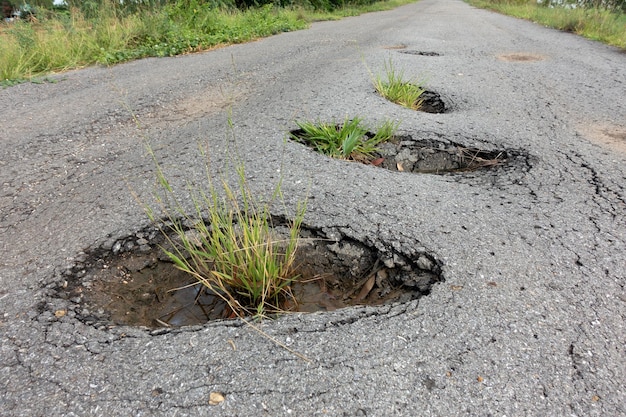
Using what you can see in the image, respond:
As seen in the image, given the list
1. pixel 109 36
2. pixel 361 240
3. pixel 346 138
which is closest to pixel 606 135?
pixel 346 138

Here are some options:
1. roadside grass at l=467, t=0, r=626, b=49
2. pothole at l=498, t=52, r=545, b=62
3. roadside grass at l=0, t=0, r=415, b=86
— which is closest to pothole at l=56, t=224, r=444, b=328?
roadside grass at l=0, t=0, r=415, b=86

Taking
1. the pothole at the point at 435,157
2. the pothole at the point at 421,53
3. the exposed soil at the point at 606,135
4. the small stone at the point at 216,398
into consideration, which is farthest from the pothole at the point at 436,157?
the pothole at the point at 421,53

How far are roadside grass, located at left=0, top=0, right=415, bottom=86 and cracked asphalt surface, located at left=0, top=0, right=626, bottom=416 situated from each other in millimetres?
1345

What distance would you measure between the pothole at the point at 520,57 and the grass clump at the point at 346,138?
13.3 ft

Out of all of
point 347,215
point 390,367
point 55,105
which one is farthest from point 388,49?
point 390,367

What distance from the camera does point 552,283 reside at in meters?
1.58

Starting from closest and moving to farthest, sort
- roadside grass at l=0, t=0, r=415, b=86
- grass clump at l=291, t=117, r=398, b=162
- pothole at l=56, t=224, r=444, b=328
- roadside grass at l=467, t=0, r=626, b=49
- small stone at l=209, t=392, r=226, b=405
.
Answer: small stone at l=209, t=392, r=226, b=405 → pothole at l=56, t=224, r=444, b=328 → grass clump at l=291, t=117, r=398, b=162 → roadside grass at l=0, t=0, r=415, b=86 → roadside grass at l=467, t=0, r=626, b=49

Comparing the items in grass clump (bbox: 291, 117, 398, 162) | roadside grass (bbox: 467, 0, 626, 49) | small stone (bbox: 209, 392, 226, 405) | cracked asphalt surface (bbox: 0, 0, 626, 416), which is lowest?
small stone (bbox: 209, 392, 226, 405)

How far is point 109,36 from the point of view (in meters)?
6.13

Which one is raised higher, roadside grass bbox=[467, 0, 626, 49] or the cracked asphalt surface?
roadside grass bbox=[467, 0, 626, 49]

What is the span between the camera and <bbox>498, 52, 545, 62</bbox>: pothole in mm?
5891

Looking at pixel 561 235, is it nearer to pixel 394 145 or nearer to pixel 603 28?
pixel 394 145

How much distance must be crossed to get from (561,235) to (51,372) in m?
2.09

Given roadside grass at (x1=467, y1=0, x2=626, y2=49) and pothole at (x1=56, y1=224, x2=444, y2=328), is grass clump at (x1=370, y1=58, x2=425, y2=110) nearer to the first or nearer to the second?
pothole at (x1=56, y1=224, x2=444, y2=328)
